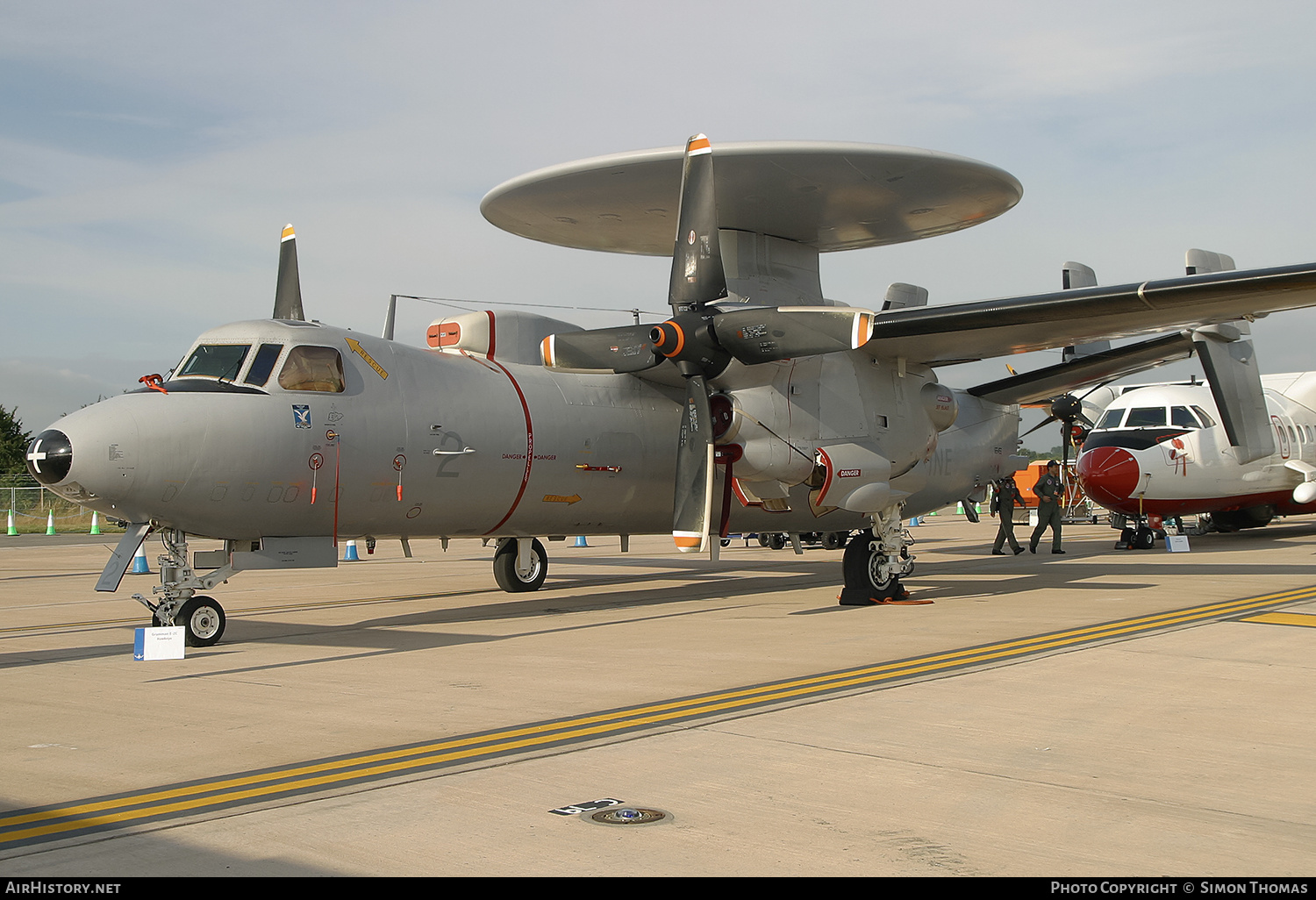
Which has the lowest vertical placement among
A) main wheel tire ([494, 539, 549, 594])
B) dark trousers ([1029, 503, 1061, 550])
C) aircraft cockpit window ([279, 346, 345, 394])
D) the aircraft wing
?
main wheel tire ([494, 539, 549, 594])

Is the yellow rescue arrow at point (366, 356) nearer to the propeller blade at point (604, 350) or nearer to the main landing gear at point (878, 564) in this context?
the propeller blade at point (604, 350)

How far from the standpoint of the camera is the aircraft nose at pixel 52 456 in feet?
34.3

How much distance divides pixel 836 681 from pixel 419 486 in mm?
6471

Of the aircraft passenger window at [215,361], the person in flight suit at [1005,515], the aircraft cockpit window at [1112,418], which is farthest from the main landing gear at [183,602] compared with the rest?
the aircraft cockpit window at [1112,418]

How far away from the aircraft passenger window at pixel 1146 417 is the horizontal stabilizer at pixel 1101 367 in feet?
25.6

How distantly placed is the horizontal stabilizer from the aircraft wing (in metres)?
1.26

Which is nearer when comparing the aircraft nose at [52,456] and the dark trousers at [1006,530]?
the aircraft nose at [52,456]

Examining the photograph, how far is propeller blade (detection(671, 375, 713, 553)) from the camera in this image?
46.4 ft

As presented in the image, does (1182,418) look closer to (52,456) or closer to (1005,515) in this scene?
(1005,515)

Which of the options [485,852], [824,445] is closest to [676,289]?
[824,445]

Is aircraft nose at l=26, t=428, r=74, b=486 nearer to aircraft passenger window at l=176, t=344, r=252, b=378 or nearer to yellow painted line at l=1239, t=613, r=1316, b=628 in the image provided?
aircraft passenger window at l=176, t=344, r=252, b=378

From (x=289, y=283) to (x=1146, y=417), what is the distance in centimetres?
1996

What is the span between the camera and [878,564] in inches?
613

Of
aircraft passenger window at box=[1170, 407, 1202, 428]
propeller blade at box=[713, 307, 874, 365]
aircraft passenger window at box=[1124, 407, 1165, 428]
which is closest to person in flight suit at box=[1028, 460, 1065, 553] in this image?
aircraft passenger window at box=[1124, 407, 1165, 428]
